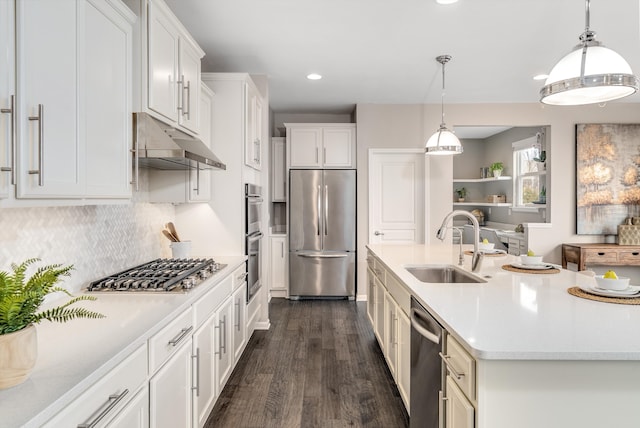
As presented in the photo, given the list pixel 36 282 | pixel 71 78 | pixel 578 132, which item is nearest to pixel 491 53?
pixel 578 132

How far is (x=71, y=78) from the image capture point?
1421 millimetres

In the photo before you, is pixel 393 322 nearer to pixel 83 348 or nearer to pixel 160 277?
pixel 160 277

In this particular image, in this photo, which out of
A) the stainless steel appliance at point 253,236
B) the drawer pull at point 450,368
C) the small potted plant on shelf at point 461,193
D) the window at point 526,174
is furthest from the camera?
the small potted plant on shelf at point 461,193

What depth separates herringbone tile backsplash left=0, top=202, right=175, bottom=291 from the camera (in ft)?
5.24

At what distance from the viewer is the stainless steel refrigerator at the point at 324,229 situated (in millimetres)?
5309

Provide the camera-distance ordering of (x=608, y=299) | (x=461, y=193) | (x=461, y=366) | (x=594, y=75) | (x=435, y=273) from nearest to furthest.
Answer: (x=461, y=366)
(x=594, y=75)
(x=608, y=299)
(x=435, y=273)
(x=461, y=193)

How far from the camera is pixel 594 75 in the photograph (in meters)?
1.62

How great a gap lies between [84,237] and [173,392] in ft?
3.13

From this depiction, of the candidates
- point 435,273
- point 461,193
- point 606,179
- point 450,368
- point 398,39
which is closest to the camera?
point 450,368

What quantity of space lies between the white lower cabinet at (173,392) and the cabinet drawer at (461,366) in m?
1.14

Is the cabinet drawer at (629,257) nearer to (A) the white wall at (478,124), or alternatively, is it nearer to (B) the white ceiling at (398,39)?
(A) the white wall at (478,124)

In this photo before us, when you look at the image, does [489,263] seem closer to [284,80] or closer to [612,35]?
[612,35]

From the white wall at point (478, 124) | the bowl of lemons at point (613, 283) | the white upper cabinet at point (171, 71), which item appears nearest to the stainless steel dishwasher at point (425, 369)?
the bowl of lemons at point (613, 283)

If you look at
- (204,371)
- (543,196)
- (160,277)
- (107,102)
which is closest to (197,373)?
(204,371)
